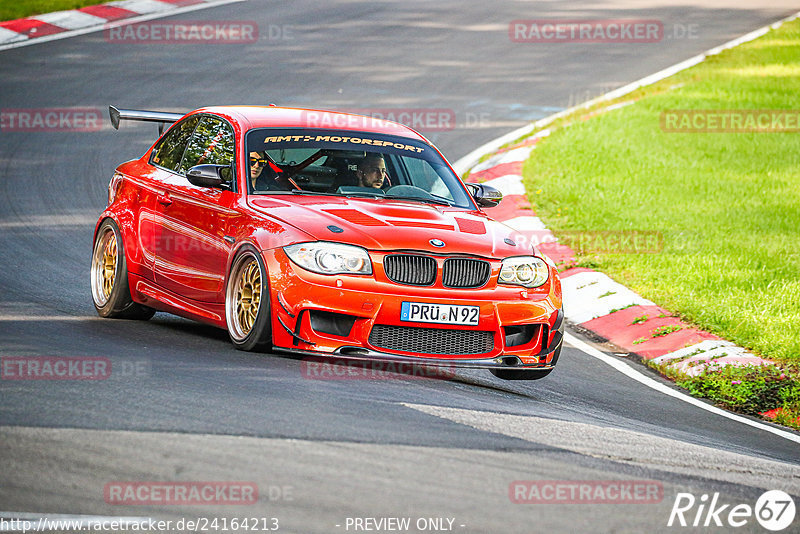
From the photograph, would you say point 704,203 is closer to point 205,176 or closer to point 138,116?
point 138,116

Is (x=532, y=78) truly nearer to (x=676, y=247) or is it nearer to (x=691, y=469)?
(x=676, y=247)

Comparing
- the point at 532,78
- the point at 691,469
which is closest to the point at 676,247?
the point at 691,469

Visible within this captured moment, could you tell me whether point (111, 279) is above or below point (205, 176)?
below

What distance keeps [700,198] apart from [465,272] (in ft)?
25.4

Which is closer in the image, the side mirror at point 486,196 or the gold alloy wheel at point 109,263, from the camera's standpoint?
the side mirror at point 486,196

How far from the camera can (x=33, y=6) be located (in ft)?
81.3

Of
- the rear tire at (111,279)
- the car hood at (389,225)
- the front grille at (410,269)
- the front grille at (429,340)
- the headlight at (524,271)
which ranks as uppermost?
the car hood at (389,225)

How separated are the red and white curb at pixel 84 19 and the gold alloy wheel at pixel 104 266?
13.5 metres

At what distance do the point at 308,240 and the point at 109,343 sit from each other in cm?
158

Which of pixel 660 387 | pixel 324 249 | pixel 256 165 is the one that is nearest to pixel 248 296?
pixel 324 249

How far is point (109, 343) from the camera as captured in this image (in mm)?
8086

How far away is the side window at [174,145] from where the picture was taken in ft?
31.0

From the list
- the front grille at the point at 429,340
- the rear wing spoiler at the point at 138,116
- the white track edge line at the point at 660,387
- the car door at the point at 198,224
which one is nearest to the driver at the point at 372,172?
A: the car door at the point at 198,224

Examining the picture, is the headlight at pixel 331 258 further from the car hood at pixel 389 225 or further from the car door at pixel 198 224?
the car door at pixel 198 224
